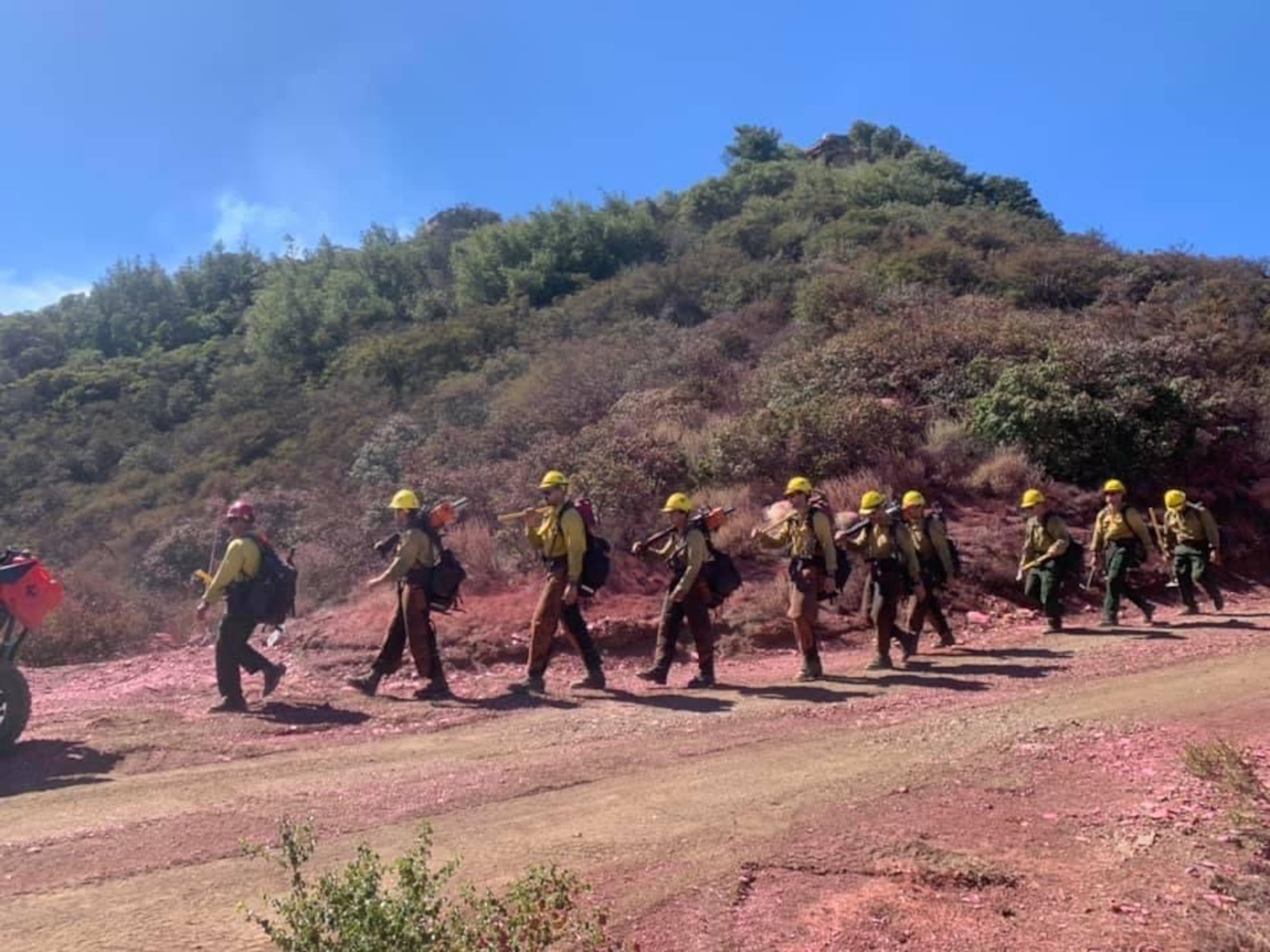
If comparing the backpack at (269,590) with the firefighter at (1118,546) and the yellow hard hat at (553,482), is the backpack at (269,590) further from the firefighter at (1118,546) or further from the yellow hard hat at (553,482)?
the firefighter at (1118,546)

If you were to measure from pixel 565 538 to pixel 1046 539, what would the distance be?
20.9 feet

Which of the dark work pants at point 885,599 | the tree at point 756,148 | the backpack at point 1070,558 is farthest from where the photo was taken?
the tree at point 756,148

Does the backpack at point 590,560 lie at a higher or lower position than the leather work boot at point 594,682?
higher

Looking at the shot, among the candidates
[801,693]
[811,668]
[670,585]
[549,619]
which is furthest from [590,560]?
[811,668]

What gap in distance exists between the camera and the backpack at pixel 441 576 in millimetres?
9484

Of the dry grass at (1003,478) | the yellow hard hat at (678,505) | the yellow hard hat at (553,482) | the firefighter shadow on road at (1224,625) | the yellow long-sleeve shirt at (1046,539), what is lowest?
the firefighter shadow on road at (1224,625)

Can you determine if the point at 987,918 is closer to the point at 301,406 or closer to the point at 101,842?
the point at 101,842

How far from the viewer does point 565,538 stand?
31.2 feet

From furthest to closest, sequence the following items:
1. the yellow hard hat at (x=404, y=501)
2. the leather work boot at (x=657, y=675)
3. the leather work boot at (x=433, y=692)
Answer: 1. the leather work boot at (x=657, y=675)
2. the yellow hard hat at (x=404, y=501)
3. the leather work boot at (x=433, y=692)

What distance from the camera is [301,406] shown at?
2738 cm

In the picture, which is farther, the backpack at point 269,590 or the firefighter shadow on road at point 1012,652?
the firefighter shadow on road at point 1012,652

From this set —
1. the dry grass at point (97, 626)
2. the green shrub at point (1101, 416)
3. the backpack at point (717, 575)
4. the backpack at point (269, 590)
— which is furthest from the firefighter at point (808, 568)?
the dry grass at point (97, 626)

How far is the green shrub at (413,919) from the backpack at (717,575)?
5.80 m

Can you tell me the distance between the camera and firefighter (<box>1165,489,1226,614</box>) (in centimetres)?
1371
